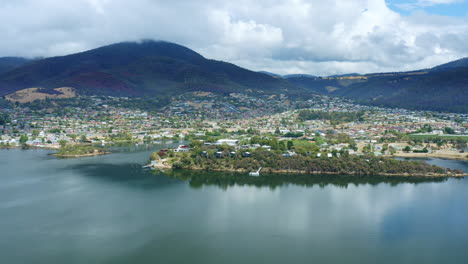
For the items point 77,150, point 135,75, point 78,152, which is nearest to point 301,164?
point 78,152

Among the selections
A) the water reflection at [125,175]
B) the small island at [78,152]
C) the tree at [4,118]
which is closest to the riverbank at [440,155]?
the water reflection at [125,175]

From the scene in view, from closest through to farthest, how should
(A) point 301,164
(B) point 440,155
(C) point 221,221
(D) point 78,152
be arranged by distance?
(C) point 221,221 < (A) point 301,164 < (B) point 440,155 < (D) point 78,152

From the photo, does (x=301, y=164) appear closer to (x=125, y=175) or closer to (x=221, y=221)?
(x=221, y=221)

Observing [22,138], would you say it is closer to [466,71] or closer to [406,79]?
[466,71]

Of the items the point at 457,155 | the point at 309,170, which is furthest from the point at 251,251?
the point at 457,155

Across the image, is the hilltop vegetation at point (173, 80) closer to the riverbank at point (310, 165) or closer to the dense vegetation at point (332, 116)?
the dense vegetation at point (332, 116)
